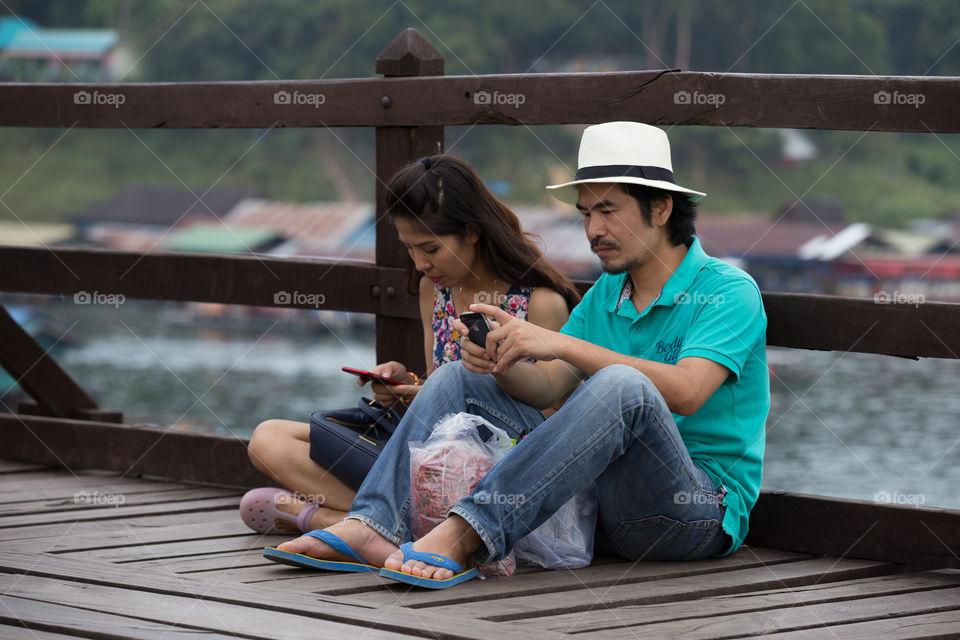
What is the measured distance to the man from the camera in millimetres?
2266

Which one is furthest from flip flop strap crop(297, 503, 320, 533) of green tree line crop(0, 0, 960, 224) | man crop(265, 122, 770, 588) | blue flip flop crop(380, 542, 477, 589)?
green tree line crop(0, 0, 960, 224)

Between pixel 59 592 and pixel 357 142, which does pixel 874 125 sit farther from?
pixel 357 142

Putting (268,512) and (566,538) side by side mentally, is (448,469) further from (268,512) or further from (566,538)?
(268,512)

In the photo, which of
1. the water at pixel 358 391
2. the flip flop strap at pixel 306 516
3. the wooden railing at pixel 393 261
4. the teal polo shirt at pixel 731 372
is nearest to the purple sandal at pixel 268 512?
the flip flop strap at pixel 306 516

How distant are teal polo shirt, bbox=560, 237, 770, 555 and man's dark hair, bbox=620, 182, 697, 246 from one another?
41 millimetres

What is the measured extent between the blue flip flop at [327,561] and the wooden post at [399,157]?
2.54 ft

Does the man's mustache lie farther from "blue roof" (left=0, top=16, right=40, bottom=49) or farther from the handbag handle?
"blue roof" (left=0, top=16, right=40, bottom=49)

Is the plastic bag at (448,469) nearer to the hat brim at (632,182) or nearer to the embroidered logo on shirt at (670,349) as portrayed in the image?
the embroidered logo on shirt at (670,349)

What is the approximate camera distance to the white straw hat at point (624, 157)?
97.6 inches

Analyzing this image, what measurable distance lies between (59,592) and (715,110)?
1614 millimetres

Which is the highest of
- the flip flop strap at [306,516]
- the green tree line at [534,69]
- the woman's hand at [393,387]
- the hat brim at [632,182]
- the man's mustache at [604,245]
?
the green tree line at [534,69]

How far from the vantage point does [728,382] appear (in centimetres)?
247

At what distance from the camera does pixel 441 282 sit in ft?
9.12

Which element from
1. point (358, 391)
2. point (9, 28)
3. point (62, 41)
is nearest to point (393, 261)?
point (358, 391)
